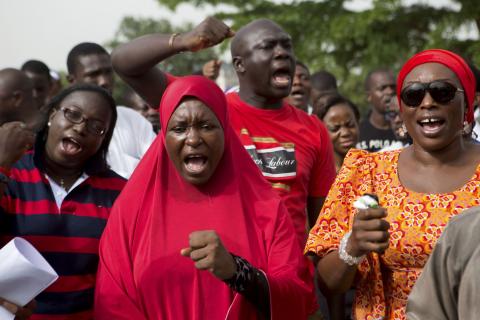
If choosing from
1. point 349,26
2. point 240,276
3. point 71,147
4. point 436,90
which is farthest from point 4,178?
point 349,26

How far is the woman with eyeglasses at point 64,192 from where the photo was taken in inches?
152

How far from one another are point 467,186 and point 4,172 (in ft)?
6.83

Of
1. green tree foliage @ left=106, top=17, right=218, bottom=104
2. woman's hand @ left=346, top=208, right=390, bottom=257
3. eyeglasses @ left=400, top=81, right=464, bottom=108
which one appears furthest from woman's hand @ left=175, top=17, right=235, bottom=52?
green tree foliage @ left=106, top=17, right=218, bottom=104

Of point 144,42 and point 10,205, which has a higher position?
point 144,42

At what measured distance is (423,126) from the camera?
3.61 meters

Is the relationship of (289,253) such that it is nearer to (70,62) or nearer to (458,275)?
(458,275)


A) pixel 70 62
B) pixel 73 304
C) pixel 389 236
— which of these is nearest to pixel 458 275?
pixel 389 236

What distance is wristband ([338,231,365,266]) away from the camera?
341 centimetres

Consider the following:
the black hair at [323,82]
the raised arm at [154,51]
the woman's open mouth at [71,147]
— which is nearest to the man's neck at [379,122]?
the black hair at [323,82]

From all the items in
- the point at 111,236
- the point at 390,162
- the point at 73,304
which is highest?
the point at 390,162

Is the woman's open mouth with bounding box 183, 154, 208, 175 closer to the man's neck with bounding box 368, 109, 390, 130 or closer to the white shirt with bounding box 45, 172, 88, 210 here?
the white shirt with bounding box 45, 172, 88, 210

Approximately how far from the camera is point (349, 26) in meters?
20.1

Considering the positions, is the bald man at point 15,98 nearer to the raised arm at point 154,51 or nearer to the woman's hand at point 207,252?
the raised arm at point 154,51

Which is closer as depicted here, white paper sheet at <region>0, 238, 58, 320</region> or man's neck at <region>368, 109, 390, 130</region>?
white paper sheet at <region>0, 238, 58, 320</region>
